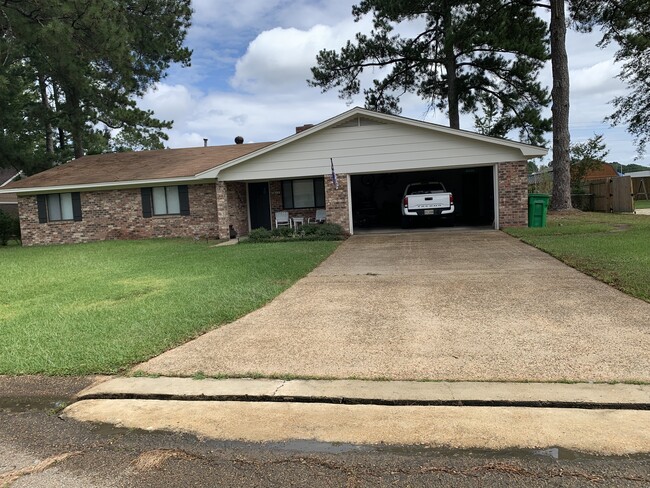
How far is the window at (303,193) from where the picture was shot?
63.3 feet

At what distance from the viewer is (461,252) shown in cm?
1163

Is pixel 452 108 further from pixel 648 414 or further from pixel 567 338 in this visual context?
pixel 648 414

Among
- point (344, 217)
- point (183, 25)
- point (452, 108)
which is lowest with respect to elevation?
point (344, 217)

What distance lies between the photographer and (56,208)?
20.0 m

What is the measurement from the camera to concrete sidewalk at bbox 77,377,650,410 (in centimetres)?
368

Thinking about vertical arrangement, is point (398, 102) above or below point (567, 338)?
above

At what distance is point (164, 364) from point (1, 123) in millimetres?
25583

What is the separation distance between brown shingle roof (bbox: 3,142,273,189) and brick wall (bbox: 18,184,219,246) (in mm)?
665

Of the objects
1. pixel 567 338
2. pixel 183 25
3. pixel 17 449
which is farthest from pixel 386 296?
pixel 183 25

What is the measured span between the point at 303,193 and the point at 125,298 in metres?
12.2

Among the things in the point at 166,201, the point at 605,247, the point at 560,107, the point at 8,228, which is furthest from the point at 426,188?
the point at 8,228

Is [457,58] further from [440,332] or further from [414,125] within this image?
[440,332]

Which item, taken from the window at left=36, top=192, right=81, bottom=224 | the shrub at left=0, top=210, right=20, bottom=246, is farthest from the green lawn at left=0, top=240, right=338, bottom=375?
A: the shrub at left=0, top=210, right=20, bottom=246

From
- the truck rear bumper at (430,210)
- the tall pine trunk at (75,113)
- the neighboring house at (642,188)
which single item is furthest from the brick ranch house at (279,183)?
the neighboring house at (642,188)
